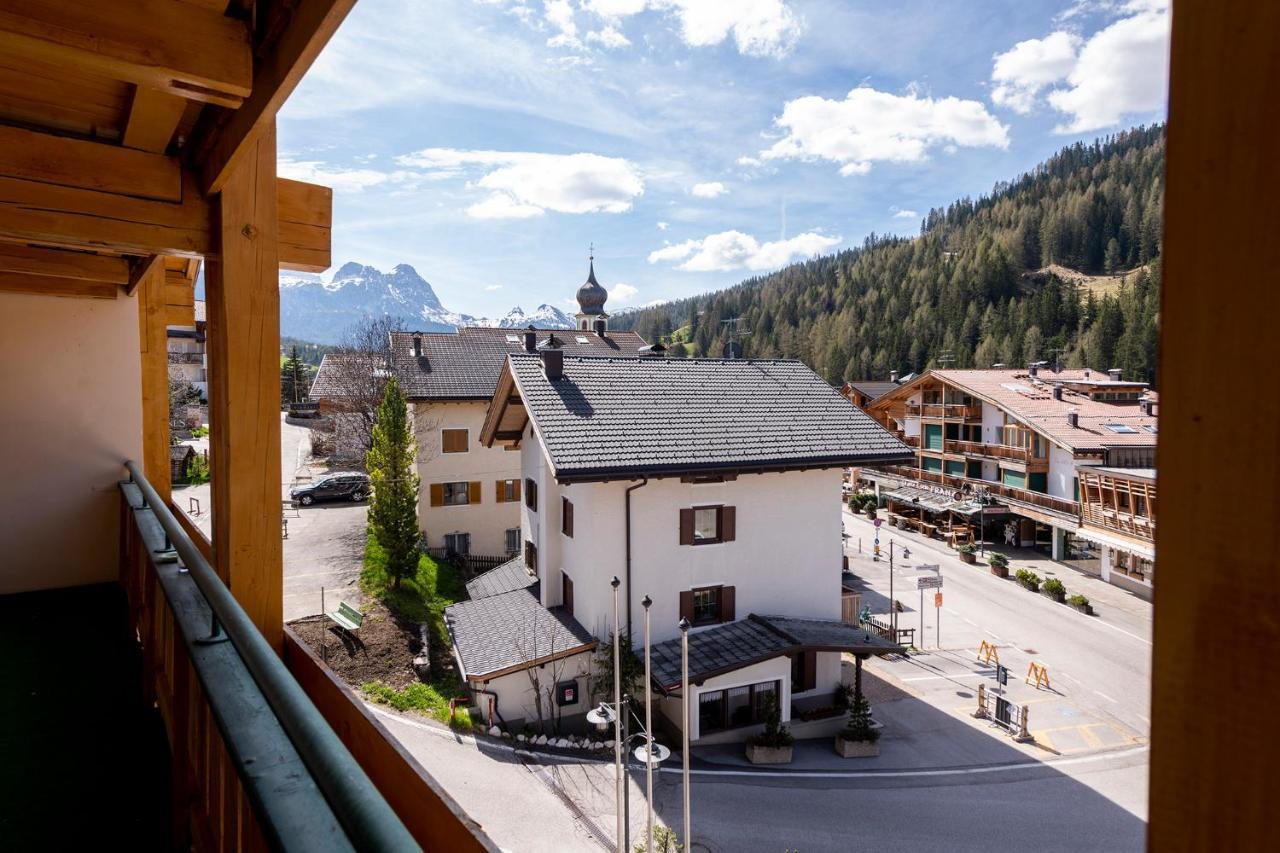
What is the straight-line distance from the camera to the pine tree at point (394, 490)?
1770 centimetres

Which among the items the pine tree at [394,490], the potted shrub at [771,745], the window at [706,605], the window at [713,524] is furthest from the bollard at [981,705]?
the pine tree at [394,490]

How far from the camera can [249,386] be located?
8.86 ft

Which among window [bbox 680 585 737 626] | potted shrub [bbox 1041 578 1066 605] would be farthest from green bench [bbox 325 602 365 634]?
potted shrub [bbox 1041 578 1066 605]

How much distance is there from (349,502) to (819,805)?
23.1 m

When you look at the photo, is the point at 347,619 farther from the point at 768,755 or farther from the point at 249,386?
the point at 249,386

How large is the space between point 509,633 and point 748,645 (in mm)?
4534

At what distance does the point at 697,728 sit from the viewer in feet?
40.1

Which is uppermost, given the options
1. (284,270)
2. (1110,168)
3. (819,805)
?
(1110,168)

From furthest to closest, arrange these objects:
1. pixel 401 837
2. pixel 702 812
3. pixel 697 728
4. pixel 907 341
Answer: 1. pixel 907 341
2. pixel 697 728
3. pixel 702 812
4. pixel 401 837

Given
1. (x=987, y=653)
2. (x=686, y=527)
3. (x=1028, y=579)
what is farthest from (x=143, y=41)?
(x=1028, y=579)

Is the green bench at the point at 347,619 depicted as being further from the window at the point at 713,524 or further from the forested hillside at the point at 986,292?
the forested hillside at the point at 986,292

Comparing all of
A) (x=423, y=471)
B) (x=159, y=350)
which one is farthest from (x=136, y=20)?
(x=423, y=471)

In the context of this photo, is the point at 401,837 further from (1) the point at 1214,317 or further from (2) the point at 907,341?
(2) the point at 907,341

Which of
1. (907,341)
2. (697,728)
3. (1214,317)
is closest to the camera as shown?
(1214,317)
